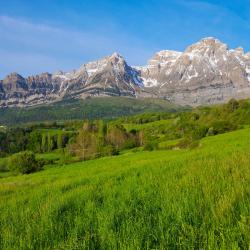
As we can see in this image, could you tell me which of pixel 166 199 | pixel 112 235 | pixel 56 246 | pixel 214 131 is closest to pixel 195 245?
pixel 112 235

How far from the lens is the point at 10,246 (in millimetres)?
6812

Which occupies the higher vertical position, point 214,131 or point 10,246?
point 10,246

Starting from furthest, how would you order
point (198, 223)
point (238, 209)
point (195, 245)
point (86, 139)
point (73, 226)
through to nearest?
1. point (86, 139)
2. point (73, 226)
3. point (238, 209)
4. point (198, 223)
5. point (195, 245)

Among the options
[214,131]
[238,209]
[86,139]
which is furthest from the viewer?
[86,139]

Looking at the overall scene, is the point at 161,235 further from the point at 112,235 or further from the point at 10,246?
the point at 10,246

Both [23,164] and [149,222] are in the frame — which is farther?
[23,164]

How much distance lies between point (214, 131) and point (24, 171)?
48.5 m

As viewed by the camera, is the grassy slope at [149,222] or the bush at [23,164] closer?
the grassy slope at [149,222]

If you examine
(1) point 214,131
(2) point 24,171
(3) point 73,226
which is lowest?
(2) point 24,171

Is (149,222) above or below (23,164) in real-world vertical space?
above

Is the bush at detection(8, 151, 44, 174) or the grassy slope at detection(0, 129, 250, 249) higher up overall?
the grassy slope at detection(0, 129, 250, 249)

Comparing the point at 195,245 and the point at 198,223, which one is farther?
the point at 198,223

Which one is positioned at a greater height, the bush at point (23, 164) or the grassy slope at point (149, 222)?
the grassy slope at point (149, 222)

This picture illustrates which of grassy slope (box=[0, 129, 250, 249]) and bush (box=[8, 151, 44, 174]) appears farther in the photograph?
bush (box=[8, 151, 44, 174])
